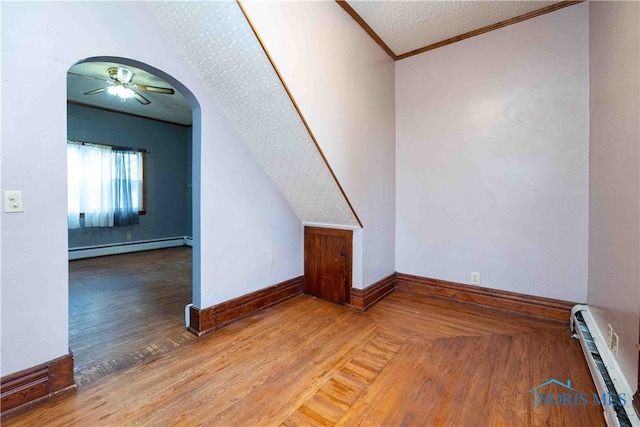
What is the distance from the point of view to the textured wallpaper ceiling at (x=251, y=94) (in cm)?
158

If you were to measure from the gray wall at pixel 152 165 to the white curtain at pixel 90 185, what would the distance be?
0.19m

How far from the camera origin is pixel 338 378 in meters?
1.62

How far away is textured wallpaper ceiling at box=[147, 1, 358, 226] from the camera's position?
Answer: 158 cm

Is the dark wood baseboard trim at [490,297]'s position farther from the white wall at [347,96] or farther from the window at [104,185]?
the window at [104,185]

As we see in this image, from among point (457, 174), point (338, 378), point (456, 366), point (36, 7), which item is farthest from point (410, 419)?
point (36, 7)

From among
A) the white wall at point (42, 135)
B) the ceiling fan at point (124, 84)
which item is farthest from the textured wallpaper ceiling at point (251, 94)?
the ceiling fan at point (124, 84)

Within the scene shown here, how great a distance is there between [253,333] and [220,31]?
2.04 m

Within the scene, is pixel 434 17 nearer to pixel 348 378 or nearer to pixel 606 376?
pixel 606 376

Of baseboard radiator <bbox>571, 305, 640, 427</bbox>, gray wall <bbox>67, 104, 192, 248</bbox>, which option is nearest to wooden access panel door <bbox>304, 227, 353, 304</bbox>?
baseboard radiator <bbox>571, 305, 640, 427</bbox>

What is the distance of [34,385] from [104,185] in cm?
448

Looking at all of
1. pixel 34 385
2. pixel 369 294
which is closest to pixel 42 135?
pixel 34 385

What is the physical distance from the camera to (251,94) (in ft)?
6.18

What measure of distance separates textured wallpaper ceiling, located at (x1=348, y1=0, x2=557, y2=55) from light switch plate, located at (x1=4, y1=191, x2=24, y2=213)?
8.19 ft

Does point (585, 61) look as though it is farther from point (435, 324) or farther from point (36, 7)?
point (36, 7)
